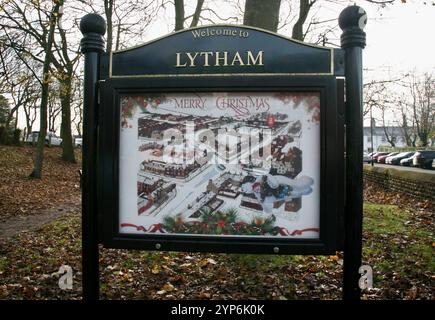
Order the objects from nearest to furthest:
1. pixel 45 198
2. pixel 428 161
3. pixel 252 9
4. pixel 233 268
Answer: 1. pixel 233 268
2. pixel 252 9
3. pixel 45 198
4. pixel 428 161

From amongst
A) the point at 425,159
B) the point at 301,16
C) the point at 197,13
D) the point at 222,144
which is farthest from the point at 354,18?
the point at 425,159

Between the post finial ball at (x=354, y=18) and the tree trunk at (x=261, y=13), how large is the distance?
2897 millimetres

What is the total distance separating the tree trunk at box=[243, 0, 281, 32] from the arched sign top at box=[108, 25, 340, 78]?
2782 millimetres

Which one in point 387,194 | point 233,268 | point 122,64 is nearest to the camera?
point 122,64

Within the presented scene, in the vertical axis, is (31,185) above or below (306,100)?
below

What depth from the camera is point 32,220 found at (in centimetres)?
1046

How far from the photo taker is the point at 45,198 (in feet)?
47.5

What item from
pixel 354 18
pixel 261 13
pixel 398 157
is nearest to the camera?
pixel 354 18

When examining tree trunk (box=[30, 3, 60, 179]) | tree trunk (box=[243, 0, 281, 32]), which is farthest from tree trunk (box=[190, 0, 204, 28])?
tree trunk (box=[243, 0, 281, 32])

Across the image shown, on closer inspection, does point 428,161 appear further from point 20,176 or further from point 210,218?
point 210,218

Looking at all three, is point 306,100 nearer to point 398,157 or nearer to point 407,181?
point 407,181

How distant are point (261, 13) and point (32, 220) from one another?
27.1ft
